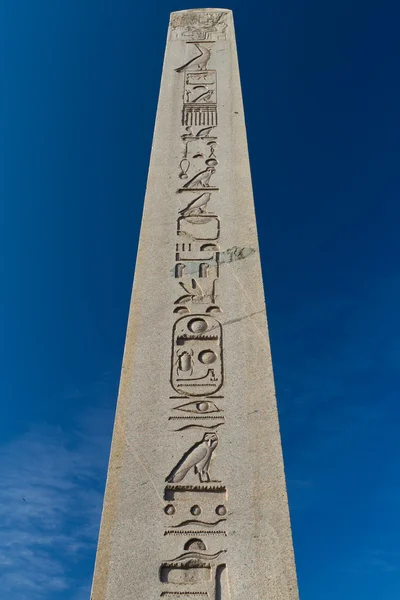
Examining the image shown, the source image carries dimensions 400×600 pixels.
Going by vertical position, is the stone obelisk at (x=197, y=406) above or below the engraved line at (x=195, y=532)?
above

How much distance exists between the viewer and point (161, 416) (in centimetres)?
357

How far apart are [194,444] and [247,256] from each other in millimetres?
1372

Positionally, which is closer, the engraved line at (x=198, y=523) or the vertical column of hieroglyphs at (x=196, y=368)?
the vertical column of hieroglyphs at (x=196, y=368)

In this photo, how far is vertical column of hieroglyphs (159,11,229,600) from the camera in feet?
10.1

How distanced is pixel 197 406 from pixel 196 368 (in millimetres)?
247

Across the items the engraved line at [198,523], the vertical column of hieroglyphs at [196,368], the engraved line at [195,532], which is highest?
the vertical column of hieroglyphs at [196,368]

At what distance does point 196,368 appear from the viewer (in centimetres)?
376

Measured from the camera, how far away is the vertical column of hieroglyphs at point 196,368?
A: 3.08m

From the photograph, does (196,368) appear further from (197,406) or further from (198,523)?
(198,523)

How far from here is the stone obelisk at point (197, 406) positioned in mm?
3076

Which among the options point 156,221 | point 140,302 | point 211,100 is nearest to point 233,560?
point 140,302

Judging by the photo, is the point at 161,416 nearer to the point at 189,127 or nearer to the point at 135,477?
the point at 135,477

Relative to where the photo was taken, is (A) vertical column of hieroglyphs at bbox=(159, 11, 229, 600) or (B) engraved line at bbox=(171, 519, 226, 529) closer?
(A) vertical column of hieroglyphs at bbox=(159, 11, 229, 600)

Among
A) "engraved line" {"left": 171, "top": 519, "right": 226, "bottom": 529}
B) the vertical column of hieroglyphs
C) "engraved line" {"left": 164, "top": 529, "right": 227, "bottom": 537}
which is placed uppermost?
the vertical column of hieroglyphs
